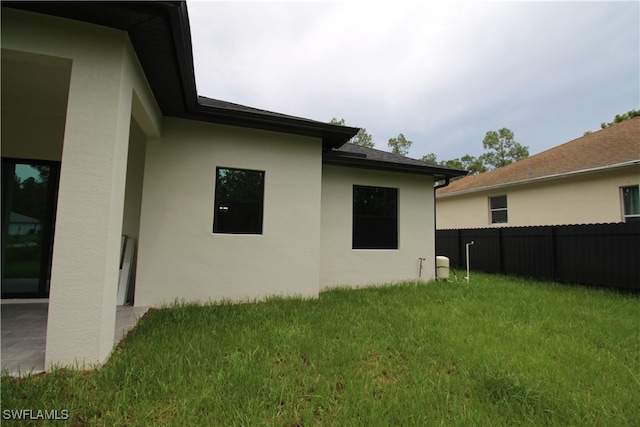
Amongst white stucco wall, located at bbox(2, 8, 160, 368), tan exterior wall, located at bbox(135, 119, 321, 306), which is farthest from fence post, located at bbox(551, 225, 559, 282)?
white stucco wall, located at bbox(2, 8, 160, 368)

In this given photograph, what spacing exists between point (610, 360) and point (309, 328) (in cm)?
319

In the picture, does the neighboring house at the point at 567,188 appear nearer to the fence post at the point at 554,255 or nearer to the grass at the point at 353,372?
the fence post at the point at 554,255

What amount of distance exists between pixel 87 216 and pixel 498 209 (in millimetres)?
12909

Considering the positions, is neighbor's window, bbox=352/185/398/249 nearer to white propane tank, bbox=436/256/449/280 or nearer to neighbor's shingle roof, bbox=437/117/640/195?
white propane tank, bbox=436/256/449/280

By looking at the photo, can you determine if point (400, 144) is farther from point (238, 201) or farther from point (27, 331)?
point (27, 331)

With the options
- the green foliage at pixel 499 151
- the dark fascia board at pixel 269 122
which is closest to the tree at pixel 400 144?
the green foliage at pixel 499 151

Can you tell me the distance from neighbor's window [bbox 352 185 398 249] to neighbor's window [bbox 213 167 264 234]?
8.31ft

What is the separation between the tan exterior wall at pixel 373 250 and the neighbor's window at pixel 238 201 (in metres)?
1.73

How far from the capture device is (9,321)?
11.4ft

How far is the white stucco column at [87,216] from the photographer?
244 cm

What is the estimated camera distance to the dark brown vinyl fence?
251 inches

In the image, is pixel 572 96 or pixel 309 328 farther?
pixel 572 96

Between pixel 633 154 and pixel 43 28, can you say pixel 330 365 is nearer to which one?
pixel 43 28

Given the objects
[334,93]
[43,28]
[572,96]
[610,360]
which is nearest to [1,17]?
[43,28]
